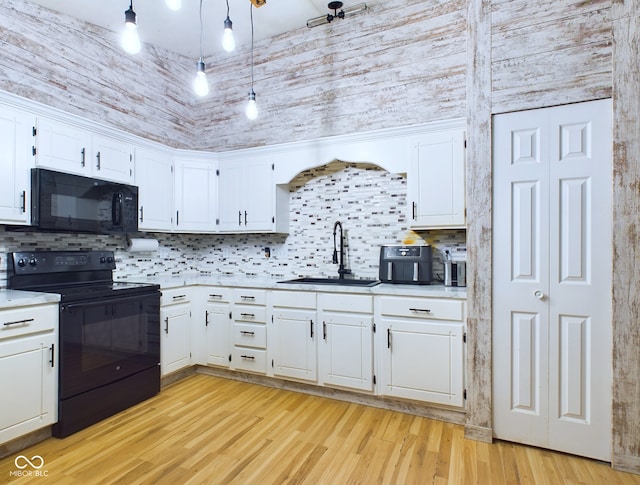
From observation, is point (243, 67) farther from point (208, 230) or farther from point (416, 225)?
point (416, 225)

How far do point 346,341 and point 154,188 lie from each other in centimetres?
231

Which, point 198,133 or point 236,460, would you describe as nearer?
point 236,460

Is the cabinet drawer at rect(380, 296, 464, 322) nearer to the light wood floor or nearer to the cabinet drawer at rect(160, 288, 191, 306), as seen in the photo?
the light wood floor

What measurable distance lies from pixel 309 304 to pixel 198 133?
8.78 ft

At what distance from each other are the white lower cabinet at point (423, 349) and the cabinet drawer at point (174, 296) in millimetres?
1843

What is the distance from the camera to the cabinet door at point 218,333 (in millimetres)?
3336

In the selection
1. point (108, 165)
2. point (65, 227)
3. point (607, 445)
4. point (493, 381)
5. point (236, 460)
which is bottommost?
point (236, 460)

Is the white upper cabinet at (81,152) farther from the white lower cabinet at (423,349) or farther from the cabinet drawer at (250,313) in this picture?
the white lower cabinet at (423,349)

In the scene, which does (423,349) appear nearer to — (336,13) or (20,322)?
(20,322)

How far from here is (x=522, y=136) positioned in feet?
7.21

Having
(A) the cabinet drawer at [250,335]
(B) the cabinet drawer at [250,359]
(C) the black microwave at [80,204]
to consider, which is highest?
(C) the black microwave at [80,204]

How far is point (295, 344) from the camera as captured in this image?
3.02 m

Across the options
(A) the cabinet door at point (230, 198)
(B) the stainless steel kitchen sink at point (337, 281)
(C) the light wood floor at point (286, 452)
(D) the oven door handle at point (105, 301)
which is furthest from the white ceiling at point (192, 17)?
(C) the light wood floor at point (286, 452)

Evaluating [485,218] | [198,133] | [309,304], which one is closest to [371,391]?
[309,304]
